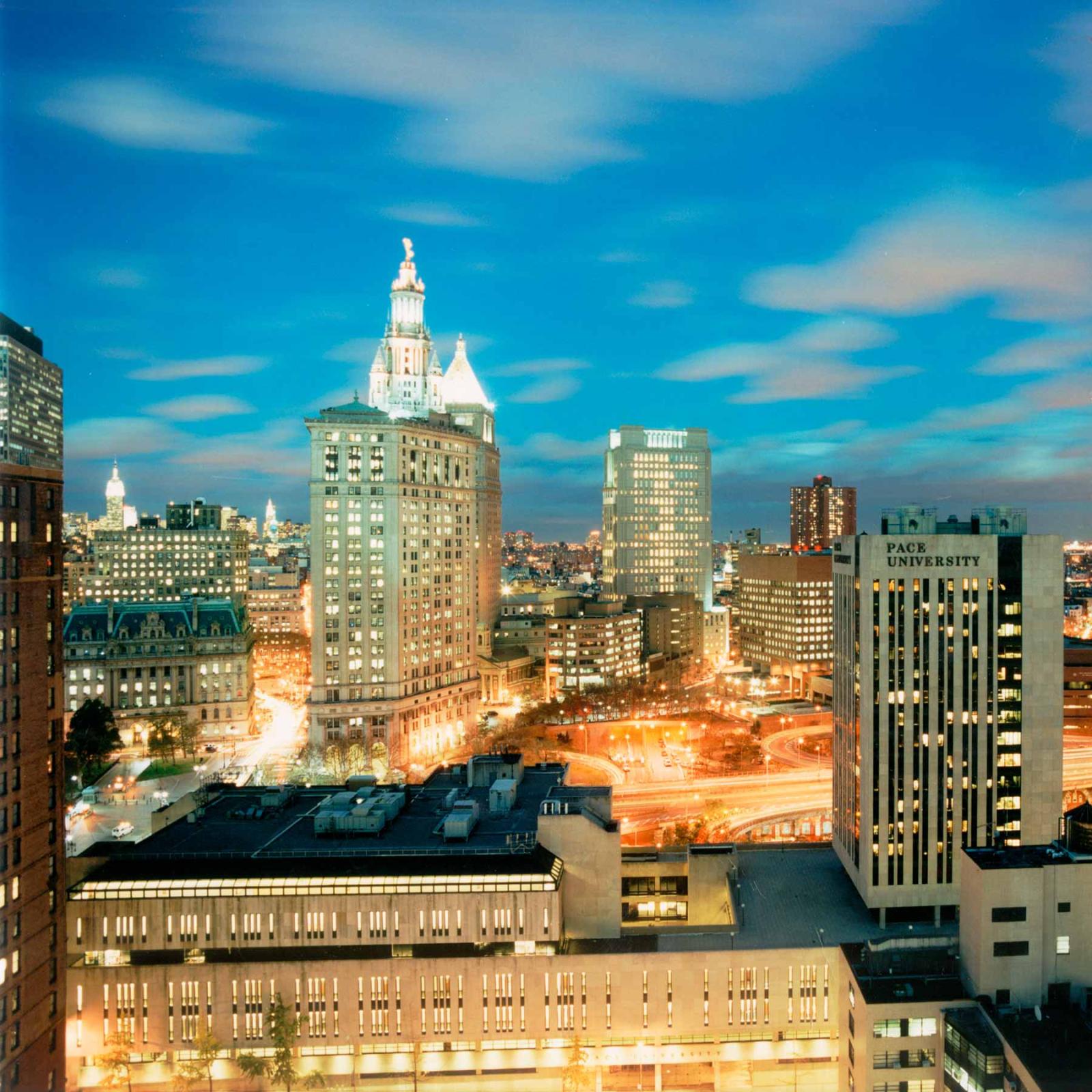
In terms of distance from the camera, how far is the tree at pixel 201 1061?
122 ft

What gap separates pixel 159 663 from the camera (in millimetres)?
92688

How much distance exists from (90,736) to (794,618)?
9073cm

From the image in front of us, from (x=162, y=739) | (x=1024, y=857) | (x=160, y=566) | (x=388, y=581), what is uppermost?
(x=160, y=566)

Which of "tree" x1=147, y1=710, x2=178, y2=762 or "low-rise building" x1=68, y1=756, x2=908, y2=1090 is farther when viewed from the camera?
"tree" x1=147, y1=710, x2=178, y2=762

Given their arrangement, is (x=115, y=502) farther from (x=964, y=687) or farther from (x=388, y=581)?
(x=964, y=687)

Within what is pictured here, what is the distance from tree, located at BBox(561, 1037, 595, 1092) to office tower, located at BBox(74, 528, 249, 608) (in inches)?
4517

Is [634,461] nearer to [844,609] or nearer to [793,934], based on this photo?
[844,609]

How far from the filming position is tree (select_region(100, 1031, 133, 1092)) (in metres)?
36.8

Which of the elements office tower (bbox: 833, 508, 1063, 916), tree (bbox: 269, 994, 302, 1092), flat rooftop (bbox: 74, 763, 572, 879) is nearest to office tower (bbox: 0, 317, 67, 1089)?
flat rooftop (bbox: 74, 763, 572, 879)

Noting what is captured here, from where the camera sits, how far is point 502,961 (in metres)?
38.3

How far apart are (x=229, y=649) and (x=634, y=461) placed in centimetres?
7894

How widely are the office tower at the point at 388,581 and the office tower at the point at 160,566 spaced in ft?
203

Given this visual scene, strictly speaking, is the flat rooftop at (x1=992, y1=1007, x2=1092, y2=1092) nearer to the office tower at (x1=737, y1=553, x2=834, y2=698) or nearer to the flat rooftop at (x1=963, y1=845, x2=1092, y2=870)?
the flat rooftop at (x1=963, y1=845, x2=1092, y2=870)

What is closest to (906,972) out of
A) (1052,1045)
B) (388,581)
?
(1052,1045)
